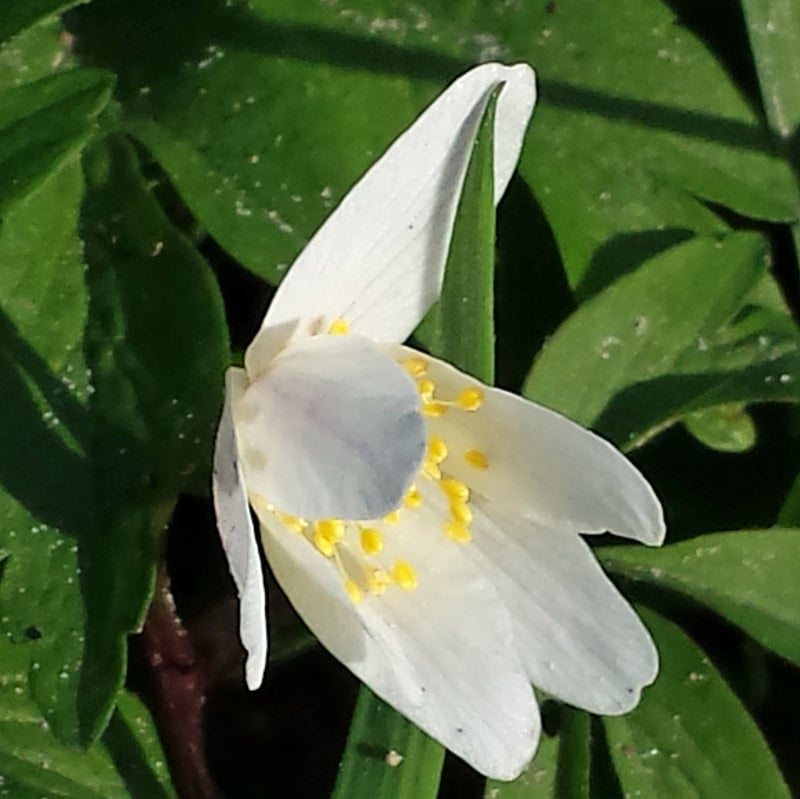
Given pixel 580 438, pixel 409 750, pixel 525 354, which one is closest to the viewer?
pixel 580 438

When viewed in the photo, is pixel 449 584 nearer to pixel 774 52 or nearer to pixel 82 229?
pixel 82 229

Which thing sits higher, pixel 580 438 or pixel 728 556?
pixel 580 438

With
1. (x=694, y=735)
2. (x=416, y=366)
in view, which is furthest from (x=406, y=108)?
(x=694, y=735)

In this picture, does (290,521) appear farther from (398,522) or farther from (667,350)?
(667,350)

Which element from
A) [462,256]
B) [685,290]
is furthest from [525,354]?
[462,256]

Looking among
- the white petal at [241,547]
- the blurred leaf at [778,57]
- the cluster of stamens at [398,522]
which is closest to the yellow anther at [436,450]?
the cluster of stamens at [398,522]
